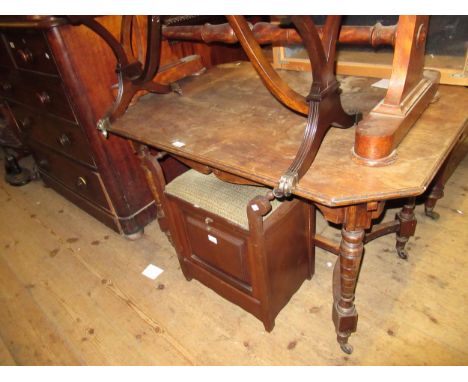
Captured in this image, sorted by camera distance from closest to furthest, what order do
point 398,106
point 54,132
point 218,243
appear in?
point 398,106 < point 218,243 < point 54,132

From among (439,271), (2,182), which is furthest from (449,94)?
(2,182)

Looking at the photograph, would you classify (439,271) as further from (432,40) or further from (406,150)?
(432,40)

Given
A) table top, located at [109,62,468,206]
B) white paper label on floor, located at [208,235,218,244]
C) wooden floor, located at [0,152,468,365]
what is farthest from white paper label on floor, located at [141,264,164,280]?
table top, located at [109,62,468,206]

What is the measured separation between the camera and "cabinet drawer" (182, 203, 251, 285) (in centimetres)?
132

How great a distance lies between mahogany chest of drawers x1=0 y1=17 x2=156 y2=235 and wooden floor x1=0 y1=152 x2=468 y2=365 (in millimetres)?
291

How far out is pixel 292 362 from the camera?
4.63 ft

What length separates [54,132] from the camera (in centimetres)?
208

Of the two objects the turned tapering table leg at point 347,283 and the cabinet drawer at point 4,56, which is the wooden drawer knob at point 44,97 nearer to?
the cabinet drawer at point 4,56

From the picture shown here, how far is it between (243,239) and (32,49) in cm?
142

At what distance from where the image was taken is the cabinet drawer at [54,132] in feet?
6.22

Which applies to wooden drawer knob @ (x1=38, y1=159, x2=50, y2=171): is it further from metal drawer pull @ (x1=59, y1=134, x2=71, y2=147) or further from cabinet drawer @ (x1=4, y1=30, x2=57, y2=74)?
cabinet drawer @ (x1=4, y1=30, x2=57, y2=74)

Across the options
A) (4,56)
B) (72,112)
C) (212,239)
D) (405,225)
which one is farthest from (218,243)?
(4,56)

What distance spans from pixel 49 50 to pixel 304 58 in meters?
1.35

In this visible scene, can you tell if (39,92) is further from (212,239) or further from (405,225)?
(405,225)
